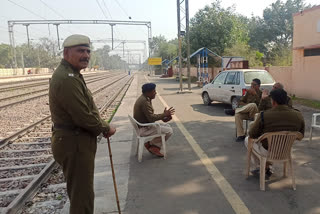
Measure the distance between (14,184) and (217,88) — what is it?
28.6 ft

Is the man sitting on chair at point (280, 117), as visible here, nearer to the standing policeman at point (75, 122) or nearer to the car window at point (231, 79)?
the standing policeman at point (75, 122)

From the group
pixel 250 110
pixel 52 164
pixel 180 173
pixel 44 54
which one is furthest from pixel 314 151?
pixel 44 54

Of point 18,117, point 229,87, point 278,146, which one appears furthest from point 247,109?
point 18,117

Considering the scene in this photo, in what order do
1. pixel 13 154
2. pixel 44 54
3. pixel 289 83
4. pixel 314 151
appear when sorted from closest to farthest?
pixel 314 151
pixel 13 154
pixel 289 83
pixel 44 54

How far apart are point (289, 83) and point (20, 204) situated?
1472 cm

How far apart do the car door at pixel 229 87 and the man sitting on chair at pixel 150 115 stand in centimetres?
575

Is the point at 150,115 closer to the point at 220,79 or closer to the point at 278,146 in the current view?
the point at 278,146

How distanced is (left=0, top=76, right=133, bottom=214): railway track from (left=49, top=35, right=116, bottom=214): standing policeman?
1371 millimetres

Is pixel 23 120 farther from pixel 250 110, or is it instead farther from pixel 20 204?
pixel 250 110

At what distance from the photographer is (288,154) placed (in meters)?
3.81

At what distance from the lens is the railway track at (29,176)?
145 inches

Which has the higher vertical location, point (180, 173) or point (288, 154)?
point (288, 154)

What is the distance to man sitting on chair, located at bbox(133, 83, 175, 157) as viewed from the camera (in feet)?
16.2

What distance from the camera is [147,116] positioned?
4969mm
